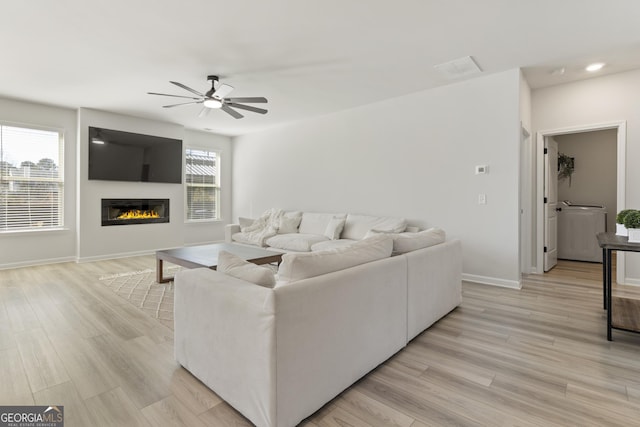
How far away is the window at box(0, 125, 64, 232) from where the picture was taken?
15.7ft

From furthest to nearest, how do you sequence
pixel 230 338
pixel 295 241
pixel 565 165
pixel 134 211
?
pixel 565 165 < pixel 134 211 < pixel 295 241 < pixel 230 338

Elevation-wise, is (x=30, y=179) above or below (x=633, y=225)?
above

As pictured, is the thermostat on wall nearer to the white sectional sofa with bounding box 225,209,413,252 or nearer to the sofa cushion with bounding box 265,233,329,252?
the white sectional sofa with bounding box 225,209,413,252

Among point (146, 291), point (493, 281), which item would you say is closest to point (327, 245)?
point (493, 281)

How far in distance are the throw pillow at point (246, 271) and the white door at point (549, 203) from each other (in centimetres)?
455

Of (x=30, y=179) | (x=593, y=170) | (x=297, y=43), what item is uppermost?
(x=297, y=43)

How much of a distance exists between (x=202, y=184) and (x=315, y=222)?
132 inches

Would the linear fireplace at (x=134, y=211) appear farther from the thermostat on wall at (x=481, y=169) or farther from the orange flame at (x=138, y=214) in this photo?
the thermostat on wall at (x=481, y=169)

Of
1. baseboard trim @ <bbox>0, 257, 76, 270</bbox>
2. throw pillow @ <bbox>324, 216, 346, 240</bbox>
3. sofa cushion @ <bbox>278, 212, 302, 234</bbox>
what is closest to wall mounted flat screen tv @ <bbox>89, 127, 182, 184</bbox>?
baseboard trim @ <bbox>0, 257, 76, 270</bbox>

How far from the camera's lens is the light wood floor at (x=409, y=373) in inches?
60.9

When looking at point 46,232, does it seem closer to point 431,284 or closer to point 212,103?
point 212,103

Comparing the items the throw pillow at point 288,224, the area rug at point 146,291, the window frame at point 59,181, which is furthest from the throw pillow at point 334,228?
the window frame at point 59,181

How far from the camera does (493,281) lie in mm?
3900

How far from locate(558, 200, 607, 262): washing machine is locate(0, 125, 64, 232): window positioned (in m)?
8.88
